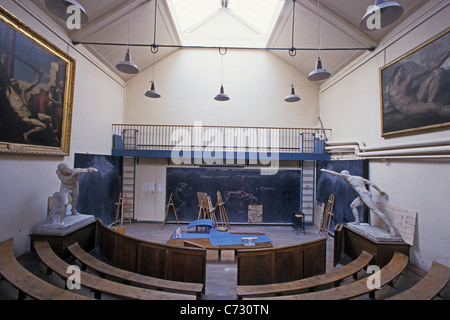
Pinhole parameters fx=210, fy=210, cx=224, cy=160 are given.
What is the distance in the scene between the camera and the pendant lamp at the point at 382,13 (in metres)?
3.07

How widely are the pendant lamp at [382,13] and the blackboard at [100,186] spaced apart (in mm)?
7823

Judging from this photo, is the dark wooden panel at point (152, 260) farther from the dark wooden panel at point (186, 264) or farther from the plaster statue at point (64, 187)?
the plaster statue at point (64, 187)

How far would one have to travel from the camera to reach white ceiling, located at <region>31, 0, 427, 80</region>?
5.97 meters

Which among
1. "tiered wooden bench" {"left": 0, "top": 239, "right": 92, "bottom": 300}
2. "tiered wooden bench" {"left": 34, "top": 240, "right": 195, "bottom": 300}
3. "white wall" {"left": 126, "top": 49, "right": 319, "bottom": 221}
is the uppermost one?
"white wall" {"left": 126, "top": 49, "right": 319, "bottom": 221}

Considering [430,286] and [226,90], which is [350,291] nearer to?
[430,286]

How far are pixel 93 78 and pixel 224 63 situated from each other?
574 cm

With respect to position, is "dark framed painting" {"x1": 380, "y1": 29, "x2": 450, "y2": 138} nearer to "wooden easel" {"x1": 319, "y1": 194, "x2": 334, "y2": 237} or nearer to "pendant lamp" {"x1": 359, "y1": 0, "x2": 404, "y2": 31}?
"pendant lamp" {"x1": 359, "y1": 0, "x2": 404, "y2": 31}

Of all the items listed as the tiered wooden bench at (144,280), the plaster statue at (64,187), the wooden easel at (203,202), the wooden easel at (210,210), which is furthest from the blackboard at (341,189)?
the plaster statue at (64,187)

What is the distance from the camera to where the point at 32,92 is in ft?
15.7

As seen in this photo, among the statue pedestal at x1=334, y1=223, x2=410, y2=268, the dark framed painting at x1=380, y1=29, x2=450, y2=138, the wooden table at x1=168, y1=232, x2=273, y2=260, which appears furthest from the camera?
the wooden table at x1=168, y1=232, x2=273, y2=260

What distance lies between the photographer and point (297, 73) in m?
10.2

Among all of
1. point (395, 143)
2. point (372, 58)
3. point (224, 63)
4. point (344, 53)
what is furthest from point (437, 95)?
point (224, 63)

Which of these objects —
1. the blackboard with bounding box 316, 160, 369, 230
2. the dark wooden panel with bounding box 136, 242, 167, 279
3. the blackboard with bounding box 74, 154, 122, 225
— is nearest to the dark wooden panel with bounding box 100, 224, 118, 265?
the dark wooden panel with bounding box 136, 242, 167, 279

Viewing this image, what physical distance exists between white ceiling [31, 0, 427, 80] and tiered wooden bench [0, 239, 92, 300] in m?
5.54
